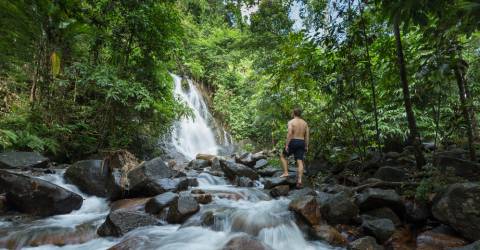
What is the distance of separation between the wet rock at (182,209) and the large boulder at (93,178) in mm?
1689

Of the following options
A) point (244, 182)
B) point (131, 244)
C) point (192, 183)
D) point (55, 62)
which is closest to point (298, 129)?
point (244, 182)

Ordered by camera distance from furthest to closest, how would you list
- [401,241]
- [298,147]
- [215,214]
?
[298,147], [215,214], [401,241]

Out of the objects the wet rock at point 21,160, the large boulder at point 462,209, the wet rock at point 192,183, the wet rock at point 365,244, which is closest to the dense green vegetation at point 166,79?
the wet rock at point 21,160

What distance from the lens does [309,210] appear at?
482 centimetres

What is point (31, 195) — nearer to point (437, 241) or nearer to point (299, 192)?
point (299, 192)

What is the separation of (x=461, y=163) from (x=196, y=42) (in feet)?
66.1

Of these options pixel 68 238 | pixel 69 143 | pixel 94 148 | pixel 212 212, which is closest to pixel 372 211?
pixel 212 212

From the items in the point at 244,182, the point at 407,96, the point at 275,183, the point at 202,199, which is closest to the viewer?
the point at 407,96

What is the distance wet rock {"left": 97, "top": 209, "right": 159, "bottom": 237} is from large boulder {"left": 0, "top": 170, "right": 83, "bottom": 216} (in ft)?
4.23

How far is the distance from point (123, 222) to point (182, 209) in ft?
3.06

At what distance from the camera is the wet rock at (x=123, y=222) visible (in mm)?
4656

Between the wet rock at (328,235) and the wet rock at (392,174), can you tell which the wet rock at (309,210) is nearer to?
the wet rock at (328,235)

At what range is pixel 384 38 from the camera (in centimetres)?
645

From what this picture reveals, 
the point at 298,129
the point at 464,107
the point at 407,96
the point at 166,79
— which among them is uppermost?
the point at 166,79
